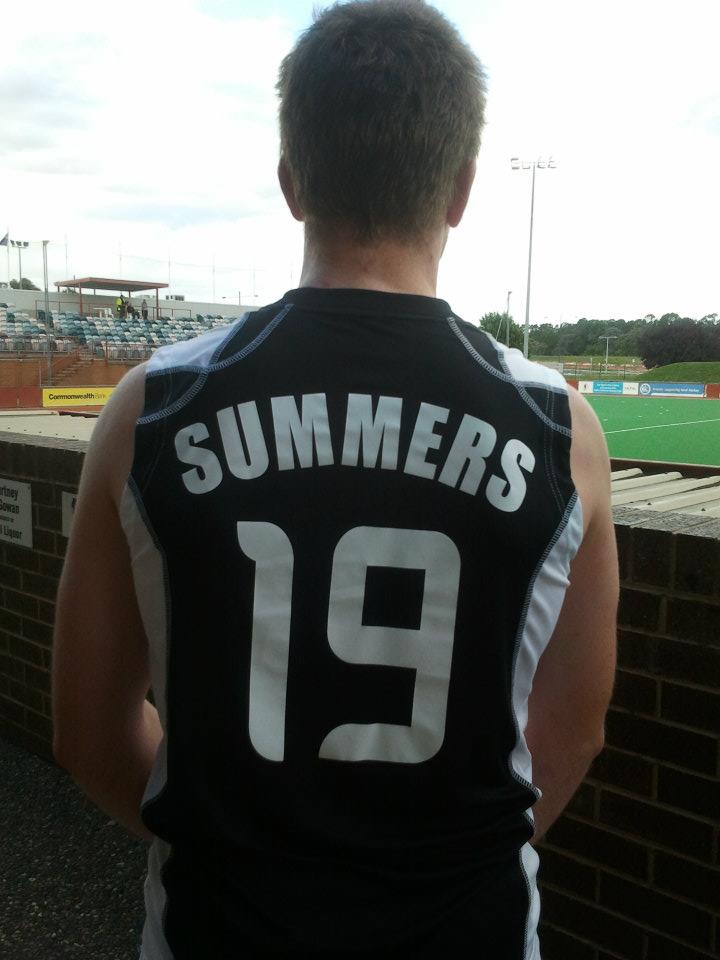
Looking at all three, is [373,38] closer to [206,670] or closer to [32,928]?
A: [206,670]

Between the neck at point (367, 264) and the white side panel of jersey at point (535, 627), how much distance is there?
1.18ft

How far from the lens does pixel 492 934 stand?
1.11 metres

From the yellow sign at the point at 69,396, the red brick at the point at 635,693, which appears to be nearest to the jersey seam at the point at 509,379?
the red brick at the point at 635,693

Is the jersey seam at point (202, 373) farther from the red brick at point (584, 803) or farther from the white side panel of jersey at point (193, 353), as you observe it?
the red brick at point (584, 803)

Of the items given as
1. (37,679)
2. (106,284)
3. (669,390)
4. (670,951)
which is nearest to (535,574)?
(670,951)

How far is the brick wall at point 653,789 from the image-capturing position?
7.70 ft

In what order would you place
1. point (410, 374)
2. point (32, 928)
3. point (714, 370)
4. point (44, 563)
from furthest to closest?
1. point (714, 370)
2. point (44, 563)
3. point (32, 928)
4. point (410, 374)

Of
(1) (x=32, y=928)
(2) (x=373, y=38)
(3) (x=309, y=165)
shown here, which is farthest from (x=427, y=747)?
(1) (x=32, y=928)

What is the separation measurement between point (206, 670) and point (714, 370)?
211ft

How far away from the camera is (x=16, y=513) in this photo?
4.30 metres

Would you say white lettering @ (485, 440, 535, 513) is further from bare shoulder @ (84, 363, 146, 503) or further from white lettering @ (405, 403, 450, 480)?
bare shoulder @ (84, 363, 146, 503)

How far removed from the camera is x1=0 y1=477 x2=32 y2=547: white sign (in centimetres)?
424

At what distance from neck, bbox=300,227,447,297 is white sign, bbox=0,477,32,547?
3.46 m

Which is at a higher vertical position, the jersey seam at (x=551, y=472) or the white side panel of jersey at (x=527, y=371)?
the white side panel of jersey at (x=527, y=371)
